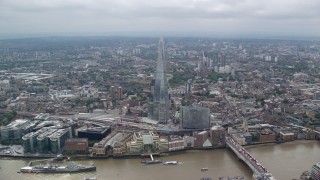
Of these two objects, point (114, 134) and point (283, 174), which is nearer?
point (283, 174)

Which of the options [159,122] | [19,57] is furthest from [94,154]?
[19,57]

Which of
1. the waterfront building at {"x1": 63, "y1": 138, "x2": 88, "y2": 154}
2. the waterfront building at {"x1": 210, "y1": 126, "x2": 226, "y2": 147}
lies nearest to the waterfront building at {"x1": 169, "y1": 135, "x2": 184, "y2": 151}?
the waterfront building at {"x1": 210, "y1": 126, "x2": 226, "y2": 147}

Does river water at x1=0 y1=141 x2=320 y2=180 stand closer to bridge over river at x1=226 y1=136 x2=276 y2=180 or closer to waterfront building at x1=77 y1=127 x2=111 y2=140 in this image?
bridge over river at x1=226 y1=136 x2=276 y2=180

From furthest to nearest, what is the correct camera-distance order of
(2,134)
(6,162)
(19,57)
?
(19,57)
(2,134)
(6,162)

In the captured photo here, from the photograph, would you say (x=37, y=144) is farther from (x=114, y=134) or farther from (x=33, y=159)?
(x=114, y=134)

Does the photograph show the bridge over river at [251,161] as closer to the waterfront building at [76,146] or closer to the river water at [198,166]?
the river water at [198,166]
